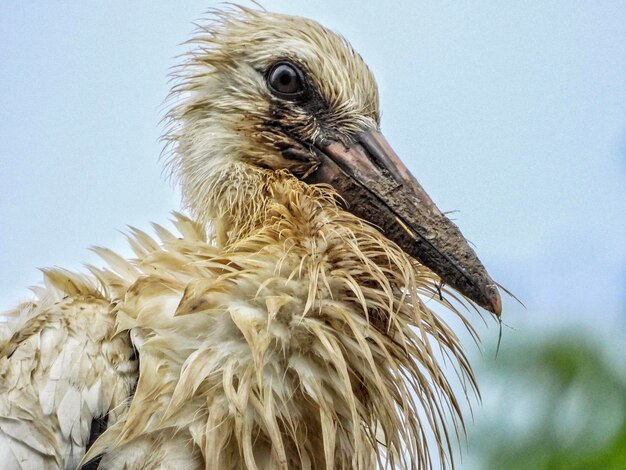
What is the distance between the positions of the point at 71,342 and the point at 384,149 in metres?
1.41

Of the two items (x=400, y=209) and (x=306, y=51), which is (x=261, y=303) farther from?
(x=306, y=51)

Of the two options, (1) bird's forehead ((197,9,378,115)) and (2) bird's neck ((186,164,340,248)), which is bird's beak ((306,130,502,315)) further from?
(1) bird's forehead ((197,9,378,115))

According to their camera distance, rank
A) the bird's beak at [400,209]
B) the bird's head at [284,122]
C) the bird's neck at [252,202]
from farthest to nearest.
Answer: the bird's head at [284,122] → the bird's neck at [252,202] → the bird's beak at [400,209]

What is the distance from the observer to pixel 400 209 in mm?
3404

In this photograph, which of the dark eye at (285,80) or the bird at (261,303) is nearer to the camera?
the bird at (261,303)

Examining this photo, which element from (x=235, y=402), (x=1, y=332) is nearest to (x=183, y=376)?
(x=235, y=402)

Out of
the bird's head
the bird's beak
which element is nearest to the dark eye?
the bird's head

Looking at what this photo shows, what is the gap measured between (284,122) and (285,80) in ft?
0.60

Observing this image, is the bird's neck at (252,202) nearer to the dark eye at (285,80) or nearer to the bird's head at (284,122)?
the bird's head at (284,122)

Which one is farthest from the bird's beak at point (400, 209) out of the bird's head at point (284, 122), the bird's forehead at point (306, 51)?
the bird's forehead at point (306, 51)

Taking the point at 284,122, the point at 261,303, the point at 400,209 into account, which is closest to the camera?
the point at 261,303

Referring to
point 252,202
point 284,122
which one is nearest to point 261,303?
point 252,202

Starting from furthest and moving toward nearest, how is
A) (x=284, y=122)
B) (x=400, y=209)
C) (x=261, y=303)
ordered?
(x=284, y=122)
(x=400, y=209)
(x=261, y=303)

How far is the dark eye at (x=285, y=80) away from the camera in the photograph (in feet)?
12.2
